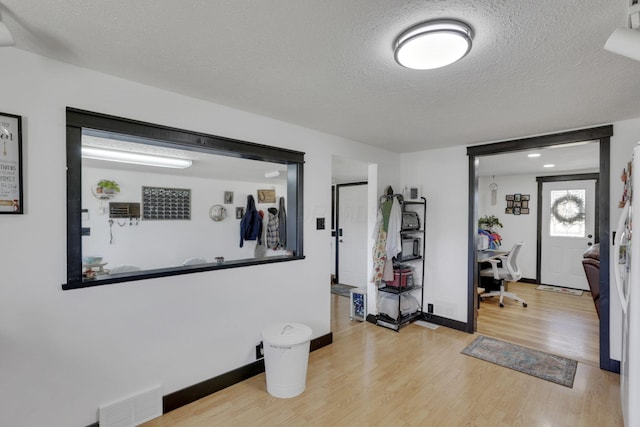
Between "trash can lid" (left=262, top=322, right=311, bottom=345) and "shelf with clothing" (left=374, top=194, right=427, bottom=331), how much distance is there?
1.51m

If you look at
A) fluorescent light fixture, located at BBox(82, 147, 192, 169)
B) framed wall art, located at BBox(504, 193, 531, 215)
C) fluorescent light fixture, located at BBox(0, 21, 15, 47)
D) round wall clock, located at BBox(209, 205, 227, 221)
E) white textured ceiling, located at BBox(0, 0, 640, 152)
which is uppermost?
white textured ceiling, located at BBox(0, 0, 640, 152)

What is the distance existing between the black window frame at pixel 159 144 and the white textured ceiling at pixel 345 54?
29 cm

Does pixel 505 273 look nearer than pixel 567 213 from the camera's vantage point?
Yes

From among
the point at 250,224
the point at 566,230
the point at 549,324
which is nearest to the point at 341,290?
the point at 250,224

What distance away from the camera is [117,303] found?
1.90m

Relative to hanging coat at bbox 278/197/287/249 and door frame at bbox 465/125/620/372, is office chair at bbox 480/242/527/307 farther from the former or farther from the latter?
hanging coat at bbox 278/197/287/249

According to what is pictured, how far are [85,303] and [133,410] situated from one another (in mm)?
756

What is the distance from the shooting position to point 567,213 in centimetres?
554

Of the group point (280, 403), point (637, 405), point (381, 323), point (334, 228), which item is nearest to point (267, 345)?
point (280, 403)

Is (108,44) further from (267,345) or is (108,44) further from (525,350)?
(525,350)

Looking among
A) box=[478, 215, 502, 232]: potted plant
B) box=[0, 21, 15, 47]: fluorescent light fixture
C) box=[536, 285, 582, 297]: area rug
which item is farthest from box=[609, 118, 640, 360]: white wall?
box=[0, 21, 15, 47]: fluorescent light fixture

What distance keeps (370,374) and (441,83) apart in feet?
7.63

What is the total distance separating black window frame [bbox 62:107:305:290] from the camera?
1.73 metres

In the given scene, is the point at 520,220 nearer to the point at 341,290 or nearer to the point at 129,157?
the point at 341,290
